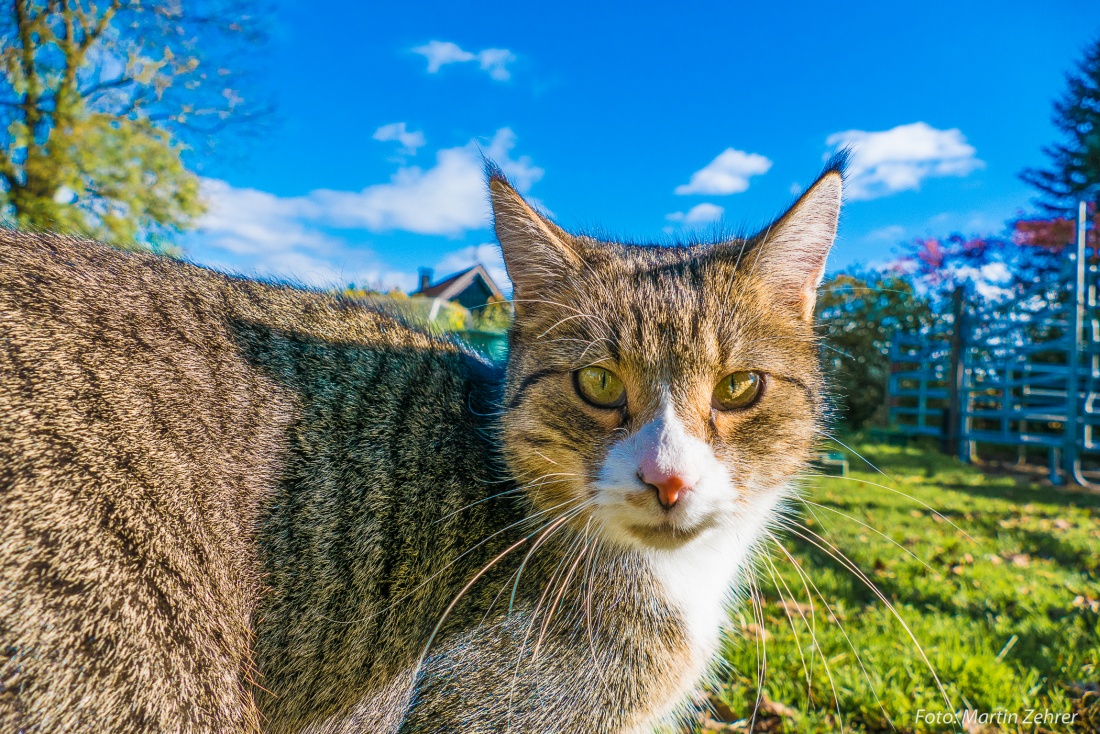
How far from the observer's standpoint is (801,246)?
2.26 meters

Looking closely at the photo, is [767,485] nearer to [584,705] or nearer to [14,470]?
[584,705]

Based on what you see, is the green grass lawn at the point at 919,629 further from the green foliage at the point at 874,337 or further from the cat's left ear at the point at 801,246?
the green foliage at the point at 874,337

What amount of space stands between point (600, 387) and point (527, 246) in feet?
2.06

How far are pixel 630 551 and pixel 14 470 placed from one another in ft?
5.68

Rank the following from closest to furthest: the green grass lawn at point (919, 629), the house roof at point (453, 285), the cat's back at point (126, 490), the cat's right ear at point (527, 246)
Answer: the cat's back at point (126, 490), the cat's right ear at point (527, 246), the green grass lawn at point (919, 629), the house roof at point (453, 285)

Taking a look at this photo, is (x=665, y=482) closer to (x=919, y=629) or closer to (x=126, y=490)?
(x=126, y=490)

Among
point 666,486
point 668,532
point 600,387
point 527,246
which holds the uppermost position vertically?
point 527,246

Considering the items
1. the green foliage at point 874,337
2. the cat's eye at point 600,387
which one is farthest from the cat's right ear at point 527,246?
the green foliage at point 874,337

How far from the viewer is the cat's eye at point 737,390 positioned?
6.51 feet

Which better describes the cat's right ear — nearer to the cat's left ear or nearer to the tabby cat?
the tabby cat

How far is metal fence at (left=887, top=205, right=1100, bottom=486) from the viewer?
973 centimetres

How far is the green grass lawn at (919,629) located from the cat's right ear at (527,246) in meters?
1.30

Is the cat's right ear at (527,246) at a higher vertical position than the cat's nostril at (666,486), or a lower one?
higher

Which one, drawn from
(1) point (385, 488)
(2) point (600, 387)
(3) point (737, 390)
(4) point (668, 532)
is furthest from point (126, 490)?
(3) point (737, 390)
